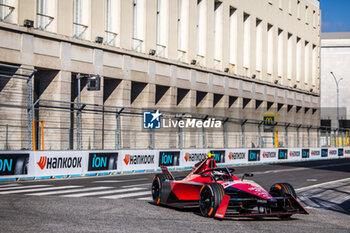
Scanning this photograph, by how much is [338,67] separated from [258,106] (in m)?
49.1

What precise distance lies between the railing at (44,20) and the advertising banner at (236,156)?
12927mm

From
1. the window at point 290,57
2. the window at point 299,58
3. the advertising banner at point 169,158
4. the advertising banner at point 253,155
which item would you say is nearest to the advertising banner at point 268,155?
the advertising banner at point 253,155

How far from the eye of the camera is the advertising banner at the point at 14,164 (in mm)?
19469

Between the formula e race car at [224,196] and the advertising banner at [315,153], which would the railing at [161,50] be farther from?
the formula e race car at [224,196]

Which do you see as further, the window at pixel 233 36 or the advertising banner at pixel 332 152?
the window at pixel 233 36

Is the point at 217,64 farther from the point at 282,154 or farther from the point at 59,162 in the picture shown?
the point at 59,162

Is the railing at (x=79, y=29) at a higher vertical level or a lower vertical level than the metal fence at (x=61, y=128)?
higher

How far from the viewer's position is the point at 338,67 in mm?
100125

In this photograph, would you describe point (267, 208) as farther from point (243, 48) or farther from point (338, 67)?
point (338, 67)

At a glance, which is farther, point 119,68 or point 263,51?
point 263,51

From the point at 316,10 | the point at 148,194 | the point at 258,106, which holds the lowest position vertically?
the point at 148,194

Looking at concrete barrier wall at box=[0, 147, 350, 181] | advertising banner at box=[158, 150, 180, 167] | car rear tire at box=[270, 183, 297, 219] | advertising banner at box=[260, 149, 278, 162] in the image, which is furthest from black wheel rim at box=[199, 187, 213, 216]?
advertising banner at box=[260, 149, 278, 162]

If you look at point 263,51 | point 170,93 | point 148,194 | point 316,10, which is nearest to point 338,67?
point 316,10

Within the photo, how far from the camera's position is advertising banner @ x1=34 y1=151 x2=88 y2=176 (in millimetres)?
20875
